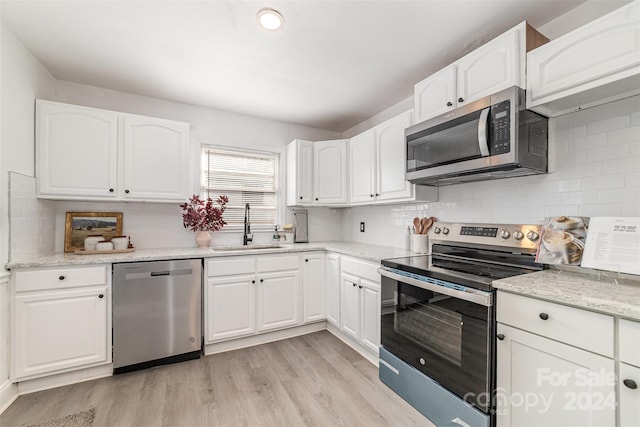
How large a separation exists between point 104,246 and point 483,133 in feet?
10.1

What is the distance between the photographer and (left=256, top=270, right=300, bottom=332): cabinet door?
2.70 m

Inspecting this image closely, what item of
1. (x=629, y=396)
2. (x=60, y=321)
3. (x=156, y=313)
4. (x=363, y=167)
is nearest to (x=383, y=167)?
(x=363, y=167)

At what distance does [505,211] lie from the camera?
193cm

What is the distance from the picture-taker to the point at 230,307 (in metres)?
2.57

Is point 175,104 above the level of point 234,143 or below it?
above

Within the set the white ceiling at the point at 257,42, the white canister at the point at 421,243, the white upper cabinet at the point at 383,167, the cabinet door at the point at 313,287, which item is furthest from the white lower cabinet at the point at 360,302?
the white ceiling at the point at 257,42

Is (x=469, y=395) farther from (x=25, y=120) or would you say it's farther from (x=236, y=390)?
(x=25, y=120)

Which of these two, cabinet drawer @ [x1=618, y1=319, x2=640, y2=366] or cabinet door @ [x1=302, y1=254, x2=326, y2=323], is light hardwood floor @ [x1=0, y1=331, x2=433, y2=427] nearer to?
cabinet door @ [x1=302, y1=254, x2=326, y2=323]

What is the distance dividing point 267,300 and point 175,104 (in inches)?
90.9

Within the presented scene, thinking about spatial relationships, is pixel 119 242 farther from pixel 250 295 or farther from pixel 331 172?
pixel 331 172

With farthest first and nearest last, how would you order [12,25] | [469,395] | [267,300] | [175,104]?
1. [175,104]
2. [267,300]
3. [12,25]
4. [469,395]

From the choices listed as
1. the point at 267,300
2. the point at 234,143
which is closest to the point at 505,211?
the point at 267,300

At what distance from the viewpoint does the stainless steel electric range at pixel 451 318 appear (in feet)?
4.59

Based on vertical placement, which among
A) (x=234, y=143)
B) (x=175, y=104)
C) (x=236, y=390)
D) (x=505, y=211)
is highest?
(x=175, y=104)
